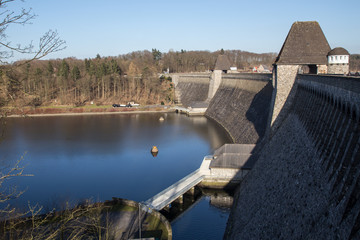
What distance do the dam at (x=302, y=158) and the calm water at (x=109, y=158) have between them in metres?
2.55

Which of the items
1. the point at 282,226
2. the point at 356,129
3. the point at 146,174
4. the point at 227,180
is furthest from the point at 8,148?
the point at 356,129

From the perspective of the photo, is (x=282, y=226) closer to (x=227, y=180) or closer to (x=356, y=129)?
(x=356, y=129)

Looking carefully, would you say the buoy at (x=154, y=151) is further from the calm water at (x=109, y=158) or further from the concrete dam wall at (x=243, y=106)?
the concrete dam wall at (x=243, y=106)

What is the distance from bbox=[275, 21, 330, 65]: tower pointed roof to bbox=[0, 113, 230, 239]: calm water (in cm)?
907

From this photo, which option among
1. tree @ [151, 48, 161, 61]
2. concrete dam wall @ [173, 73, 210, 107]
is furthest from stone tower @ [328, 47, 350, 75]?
tree @ [151, 48, 161, 61]

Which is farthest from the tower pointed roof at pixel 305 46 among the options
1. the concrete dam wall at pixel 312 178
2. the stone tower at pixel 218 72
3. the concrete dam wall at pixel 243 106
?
the stone tower at pixel 218 72

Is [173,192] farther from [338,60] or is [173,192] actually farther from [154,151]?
[338,60]

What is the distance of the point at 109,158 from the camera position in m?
22.8

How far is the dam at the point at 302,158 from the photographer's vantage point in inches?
278

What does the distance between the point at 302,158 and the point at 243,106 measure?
20.0 m

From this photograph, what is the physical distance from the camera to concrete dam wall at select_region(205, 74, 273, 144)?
23781mm

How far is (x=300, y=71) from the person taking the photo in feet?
58.4

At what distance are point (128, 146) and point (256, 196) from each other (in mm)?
15875

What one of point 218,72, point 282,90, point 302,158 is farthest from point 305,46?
point 218,72
